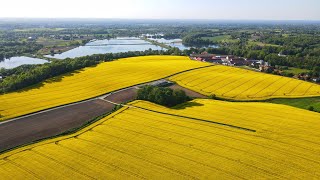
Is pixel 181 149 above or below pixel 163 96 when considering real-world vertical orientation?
below

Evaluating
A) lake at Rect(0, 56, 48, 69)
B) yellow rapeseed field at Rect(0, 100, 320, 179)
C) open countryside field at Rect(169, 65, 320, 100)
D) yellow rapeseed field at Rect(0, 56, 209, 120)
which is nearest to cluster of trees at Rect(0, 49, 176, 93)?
yellow rapeseed field at Rect(0, 56, 209, 120)

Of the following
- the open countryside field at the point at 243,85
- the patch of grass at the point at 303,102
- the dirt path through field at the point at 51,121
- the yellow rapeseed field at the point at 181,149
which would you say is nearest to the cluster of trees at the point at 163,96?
the dirt path through field at the point at 51,121

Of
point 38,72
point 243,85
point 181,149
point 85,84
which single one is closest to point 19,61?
point 38,72

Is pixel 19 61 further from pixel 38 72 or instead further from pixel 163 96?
pixel 163 96

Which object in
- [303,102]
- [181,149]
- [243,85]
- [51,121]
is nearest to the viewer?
[181,149]

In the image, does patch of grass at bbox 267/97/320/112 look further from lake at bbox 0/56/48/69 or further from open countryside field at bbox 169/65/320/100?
lake at bbox 0/56/48/69

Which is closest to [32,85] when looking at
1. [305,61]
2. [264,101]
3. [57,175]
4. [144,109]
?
[144,109]
